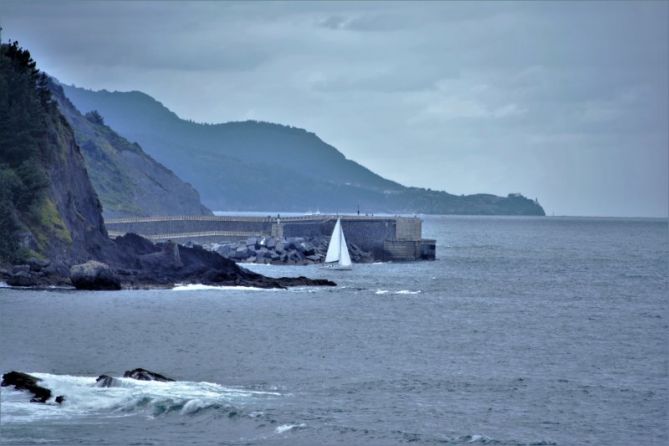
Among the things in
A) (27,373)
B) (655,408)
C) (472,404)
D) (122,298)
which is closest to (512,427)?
(472,404)

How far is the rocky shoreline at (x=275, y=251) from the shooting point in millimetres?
136375

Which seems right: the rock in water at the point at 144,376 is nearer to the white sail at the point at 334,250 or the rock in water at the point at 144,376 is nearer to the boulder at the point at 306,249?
the white sail at the point at 334,250

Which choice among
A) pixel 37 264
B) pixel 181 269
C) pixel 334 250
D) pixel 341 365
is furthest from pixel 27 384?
pixel 334 250

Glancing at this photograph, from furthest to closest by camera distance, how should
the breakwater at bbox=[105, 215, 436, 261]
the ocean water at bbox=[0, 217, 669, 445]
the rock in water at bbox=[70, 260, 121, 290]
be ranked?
the breakwater at bbox=[105, 215, 436, 261]
the rock in water at bbox=[70, 260, 121, 290]
the ocean water at bbox=[0, 217, 669, 445]

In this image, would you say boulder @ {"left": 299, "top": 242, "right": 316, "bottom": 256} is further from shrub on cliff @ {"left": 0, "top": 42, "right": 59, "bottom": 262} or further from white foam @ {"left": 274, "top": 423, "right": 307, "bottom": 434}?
white foam @ {"left": 274, "top": 423, "right": 307, "bottom": 434}

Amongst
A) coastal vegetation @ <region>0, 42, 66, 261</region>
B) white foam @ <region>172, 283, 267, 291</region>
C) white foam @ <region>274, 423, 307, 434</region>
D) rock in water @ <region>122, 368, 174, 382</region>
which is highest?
coastal vegetation @ <region>0, 42, 66, 261</region>

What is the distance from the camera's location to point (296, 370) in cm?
5359

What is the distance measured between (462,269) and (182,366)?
3343 inches

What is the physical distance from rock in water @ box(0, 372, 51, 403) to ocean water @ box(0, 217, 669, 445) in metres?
0.47

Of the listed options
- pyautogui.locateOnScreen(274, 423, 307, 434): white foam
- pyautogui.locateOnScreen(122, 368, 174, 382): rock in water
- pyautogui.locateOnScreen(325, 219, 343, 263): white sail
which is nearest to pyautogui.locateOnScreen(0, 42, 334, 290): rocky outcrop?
pyautogui.locateOnScreen(325, 219, 343, 263): white sail

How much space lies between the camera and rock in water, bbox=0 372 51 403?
1704 inches

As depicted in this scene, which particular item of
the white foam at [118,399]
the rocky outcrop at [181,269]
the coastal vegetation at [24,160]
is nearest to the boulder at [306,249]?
the rocky outcrop at [181,269]

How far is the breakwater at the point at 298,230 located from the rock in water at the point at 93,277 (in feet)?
192

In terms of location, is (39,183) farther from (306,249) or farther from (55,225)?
(306,249)
